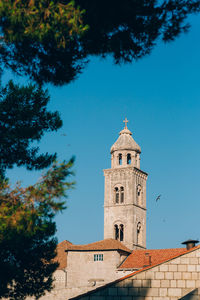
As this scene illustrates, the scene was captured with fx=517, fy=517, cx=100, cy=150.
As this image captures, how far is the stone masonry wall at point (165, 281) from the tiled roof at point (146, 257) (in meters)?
31.2

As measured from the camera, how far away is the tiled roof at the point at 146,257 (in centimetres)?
4966

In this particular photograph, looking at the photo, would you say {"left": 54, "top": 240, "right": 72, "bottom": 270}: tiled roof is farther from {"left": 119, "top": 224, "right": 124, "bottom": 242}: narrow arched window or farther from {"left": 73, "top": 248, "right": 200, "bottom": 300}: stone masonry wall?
{"left": 73, "top": 248, "right": 200, "bottom": 300}: stone masonry wall

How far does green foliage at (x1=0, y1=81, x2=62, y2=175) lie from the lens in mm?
14633

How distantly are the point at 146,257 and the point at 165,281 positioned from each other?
32.1 metres

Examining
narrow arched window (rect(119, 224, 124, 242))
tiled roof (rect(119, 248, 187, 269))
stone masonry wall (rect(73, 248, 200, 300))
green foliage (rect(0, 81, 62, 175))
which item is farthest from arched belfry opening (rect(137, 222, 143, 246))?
green foliage (rect(0, 81, 62, 175))

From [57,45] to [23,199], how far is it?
3750mm

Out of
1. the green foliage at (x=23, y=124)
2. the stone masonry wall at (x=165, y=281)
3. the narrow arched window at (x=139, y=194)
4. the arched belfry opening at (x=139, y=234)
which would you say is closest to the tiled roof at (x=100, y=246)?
the arched belfry opening at (x=139, y=234)

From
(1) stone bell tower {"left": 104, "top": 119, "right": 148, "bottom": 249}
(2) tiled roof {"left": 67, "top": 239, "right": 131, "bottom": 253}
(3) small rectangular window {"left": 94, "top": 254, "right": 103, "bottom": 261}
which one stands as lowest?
(3) small rectangular window {"left": 94, "top": 254, "right": 103, "bottom": 261}

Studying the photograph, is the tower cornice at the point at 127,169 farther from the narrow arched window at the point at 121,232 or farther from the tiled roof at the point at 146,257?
the tiled roof at the point at 146,257

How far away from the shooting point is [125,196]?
68.4 meters

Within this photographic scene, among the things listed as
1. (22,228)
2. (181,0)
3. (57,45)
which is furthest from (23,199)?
(181,0)

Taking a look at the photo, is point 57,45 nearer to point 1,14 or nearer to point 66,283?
point 1,14

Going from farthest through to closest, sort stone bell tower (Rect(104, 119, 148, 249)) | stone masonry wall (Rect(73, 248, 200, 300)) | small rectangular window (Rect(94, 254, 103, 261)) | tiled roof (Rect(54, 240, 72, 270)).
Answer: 1. stone bell tower (Rect(104, 119, 148, 249))
2. tiled roof (Rect(54, 240, 72, 270))
3. small rectangular window (Rect(94, 254, 103, 261))
4. stone masonry wall (Rect(73, 248, 200, 300))

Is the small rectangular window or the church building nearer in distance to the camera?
the church building
